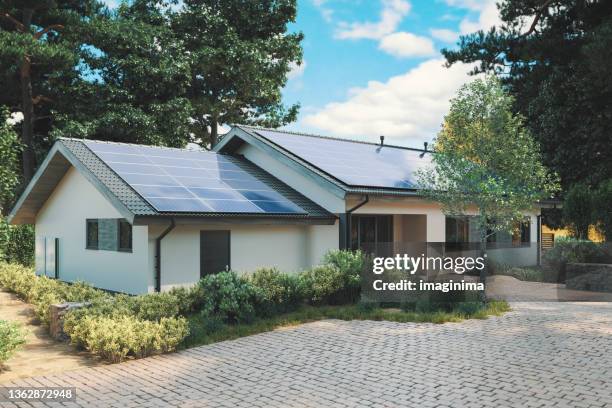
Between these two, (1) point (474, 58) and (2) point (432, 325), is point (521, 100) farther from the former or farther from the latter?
(2) point (432, 325)

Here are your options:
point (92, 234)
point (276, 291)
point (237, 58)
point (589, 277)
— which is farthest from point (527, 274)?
point (237, 58)

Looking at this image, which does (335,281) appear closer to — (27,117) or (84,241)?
(84,241)

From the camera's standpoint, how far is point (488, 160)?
583 inches

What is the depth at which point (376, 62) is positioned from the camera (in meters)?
20.1

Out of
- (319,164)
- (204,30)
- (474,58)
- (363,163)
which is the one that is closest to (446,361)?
(319,164)

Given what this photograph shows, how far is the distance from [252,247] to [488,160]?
704 centimetres

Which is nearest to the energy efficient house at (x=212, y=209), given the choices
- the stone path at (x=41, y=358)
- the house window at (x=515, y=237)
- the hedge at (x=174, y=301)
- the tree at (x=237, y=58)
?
the hedge at (x=174, y=301)

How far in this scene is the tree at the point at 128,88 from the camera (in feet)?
93.6

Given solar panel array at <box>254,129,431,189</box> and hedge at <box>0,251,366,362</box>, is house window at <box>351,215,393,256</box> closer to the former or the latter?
solar panel array at <box>254,129,431,189</box>

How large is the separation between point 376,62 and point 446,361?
13.8 metres

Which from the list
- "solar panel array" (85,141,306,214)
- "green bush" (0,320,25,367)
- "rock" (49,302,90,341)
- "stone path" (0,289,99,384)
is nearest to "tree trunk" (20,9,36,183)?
"solar panel array" (85,141,306,214)

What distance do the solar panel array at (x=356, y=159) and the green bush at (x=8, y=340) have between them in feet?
33.9

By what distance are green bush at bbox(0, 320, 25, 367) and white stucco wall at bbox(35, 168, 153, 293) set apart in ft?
17.5

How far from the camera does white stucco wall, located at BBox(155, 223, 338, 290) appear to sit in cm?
1441
